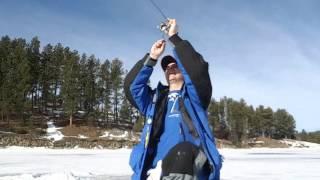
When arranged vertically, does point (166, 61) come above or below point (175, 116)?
above

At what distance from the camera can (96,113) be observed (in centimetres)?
6512

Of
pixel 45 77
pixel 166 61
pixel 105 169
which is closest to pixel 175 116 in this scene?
pixel 166 61

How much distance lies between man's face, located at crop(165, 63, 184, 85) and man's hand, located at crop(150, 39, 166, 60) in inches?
5.5

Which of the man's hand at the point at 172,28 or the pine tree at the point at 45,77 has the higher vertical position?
the pine tree at the point at 45,77

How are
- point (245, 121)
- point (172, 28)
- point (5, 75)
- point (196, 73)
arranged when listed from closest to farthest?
1. point (196, 73)
2. point (172, 28)
3. point (5, 75)
4. point (245, 121)

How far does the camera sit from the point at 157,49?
12.6ft

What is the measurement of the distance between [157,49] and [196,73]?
0.46 meters

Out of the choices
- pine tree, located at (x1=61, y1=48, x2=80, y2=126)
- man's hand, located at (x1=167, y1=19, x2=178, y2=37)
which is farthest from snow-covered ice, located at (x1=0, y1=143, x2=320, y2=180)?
pine tree, located at (x1=61, y1=48, x2=80, y2=126)

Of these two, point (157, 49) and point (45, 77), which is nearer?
point (157, 49)

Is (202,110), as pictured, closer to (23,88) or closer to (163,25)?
(163,25)

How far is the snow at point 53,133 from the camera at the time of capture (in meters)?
50.9

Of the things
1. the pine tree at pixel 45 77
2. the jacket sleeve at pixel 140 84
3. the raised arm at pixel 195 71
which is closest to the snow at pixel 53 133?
the pine tree at pixel 45 77

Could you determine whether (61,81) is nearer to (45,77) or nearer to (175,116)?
(45,77)

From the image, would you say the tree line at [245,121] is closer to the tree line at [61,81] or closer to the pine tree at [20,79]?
the tree line at [61,81]
